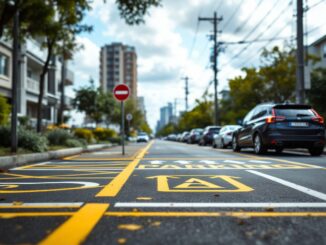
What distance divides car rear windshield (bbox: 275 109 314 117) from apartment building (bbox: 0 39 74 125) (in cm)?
1437

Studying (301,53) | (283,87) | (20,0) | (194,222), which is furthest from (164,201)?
(283,87)

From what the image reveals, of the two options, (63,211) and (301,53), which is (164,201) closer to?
(63,211)

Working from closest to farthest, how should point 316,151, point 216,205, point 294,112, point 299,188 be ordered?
point 216,205 < point 299,188 < point 294,112 < point 316,151

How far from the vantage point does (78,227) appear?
3488 millimetres

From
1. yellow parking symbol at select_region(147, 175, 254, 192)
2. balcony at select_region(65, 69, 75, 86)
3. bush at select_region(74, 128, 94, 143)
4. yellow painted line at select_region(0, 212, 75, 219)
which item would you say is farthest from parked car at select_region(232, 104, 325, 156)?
balcony at select_region(65, 69, 75, 86)

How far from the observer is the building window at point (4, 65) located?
1072 inches

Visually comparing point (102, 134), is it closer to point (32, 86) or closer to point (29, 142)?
point (32, 86)

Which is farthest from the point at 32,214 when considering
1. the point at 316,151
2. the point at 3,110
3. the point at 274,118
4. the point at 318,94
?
the point at 318,94

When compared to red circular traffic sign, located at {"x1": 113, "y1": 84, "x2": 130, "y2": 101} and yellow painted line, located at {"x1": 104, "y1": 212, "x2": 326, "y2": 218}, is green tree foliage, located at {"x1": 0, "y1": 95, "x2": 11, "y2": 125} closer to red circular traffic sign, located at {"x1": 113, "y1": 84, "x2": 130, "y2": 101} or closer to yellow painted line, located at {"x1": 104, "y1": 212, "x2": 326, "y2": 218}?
red circular traffic sign, located at {"x1": 113, "y1": 84, "x2": 130, "y2": 101}

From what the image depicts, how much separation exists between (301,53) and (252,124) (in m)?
5.49

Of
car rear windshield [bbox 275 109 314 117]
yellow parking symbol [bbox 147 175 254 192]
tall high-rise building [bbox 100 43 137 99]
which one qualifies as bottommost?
yellow parking symbol [bbox 147 175 254 192]

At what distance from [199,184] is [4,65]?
2477 cm

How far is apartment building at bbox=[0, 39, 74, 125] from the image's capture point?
90.4ft

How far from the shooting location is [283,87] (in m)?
32.1
